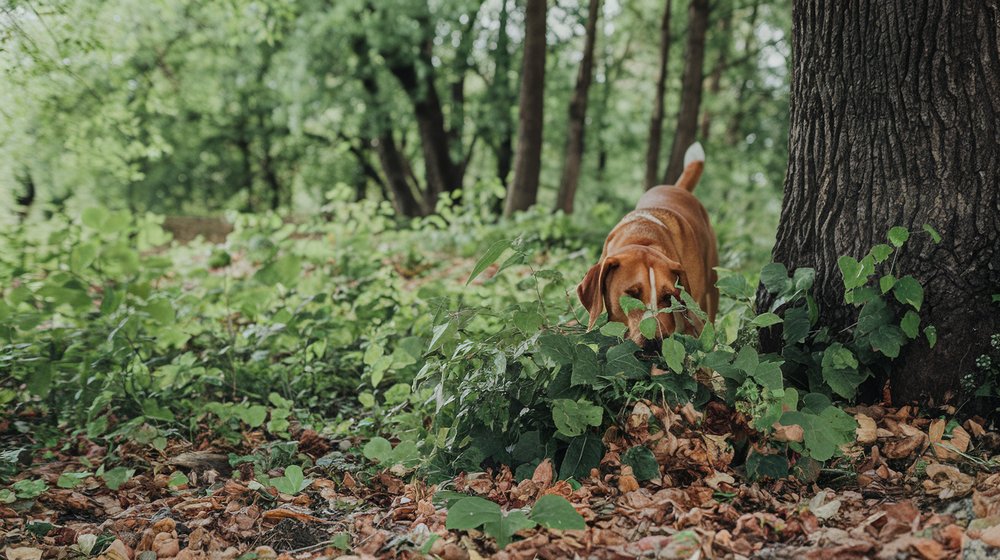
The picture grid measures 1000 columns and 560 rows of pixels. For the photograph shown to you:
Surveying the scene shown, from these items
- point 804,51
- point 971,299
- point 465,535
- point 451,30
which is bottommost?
point 465,535

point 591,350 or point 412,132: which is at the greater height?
point 412,132

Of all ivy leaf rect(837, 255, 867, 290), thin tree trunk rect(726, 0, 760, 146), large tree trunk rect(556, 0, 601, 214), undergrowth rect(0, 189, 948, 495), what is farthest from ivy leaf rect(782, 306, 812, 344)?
thin tree trunk rect(726, 0, 760, 146)

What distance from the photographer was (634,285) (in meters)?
3.19

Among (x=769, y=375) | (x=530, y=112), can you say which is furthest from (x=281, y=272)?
(x=530, y=112)

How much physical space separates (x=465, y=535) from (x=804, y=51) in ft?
8.86

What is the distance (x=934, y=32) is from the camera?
10.1 feet

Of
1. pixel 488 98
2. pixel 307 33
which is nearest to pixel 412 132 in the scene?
pixel 488 98

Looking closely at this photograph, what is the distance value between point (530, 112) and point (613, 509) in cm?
803

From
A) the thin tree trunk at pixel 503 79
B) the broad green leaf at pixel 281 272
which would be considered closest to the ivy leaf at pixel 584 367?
the broad green leaf at pixel 281 272

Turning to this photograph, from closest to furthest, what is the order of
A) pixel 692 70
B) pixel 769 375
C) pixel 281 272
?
1. pixel 769 375
2. pixel 281 272
3. pixel 692 70

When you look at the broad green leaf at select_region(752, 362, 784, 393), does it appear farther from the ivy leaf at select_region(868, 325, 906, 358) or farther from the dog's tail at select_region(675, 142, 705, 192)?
the dog's tail at select_region(675, 142, 705, 192)

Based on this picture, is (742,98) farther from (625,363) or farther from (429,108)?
(625,363)

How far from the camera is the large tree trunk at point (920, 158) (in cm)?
302

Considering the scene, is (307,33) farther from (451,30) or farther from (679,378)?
(679,378)
